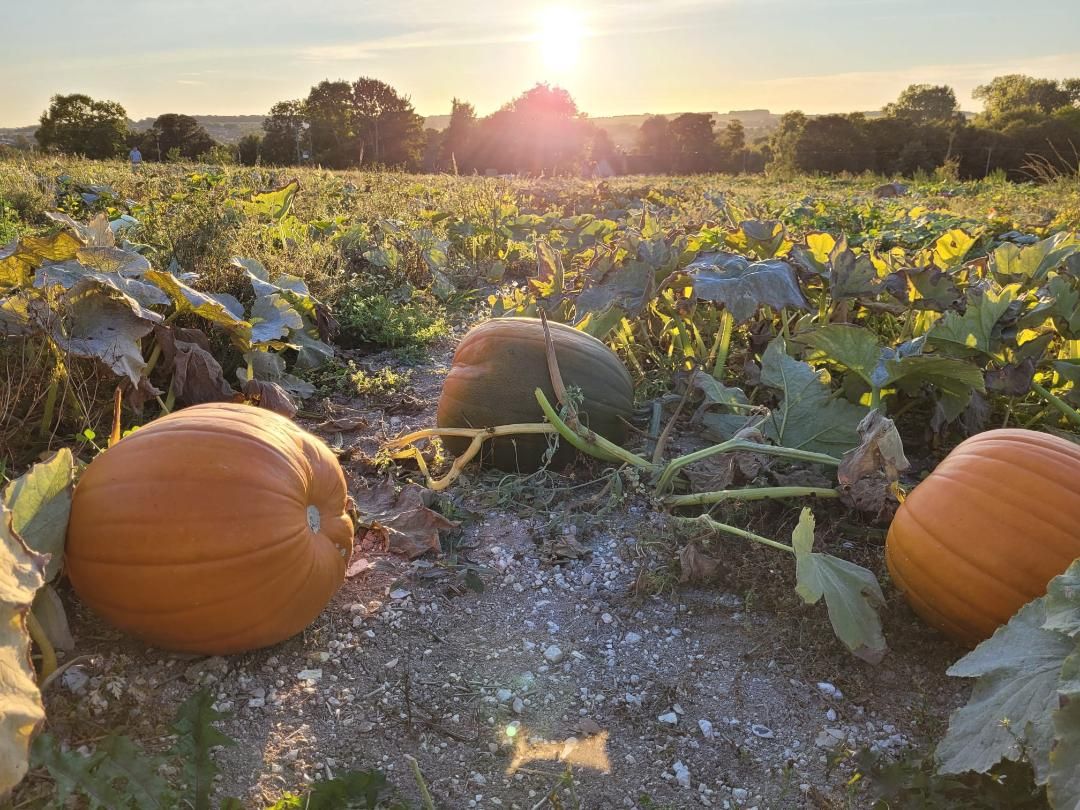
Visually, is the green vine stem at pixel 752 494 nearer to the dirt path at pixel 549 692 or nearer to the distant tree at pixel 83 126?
the dirt path at pixel 549 692

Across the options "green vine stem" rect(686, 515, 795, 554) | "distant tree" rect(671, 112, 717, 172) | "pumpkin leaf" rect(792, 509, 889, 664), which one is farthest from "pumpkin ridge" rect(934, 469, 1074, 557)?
"distant tree" rect(671, 112, 717, 172)

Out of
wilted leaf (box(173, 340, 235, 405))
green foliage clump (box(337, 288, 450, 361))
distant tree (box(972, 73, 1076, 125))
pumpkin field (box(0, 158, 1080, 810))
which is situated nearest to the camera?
pumpkin field (box(0, 158, 1080, 810))

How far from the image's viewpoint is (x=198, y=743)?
4.92ft

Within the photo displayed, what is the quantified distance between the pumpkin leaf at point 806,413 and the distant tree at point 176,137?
100ft

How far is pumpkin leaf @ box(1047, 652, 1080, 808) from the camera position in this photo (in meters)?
1.16

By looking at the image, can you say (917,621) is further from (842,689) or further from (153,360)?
(153,360)

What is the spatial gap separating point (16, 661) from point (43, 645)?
518 millimetres

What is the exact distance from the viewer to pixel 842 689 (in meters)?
1.91

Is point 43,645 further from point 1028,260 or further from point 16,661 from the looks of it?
point 1028,260

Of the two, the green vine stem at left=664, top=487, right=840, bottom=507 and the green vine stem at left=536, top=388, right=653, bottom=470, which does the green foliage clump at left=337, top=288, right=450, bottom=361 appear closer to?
the green vine stem at left=536, top=388, right=653, bottom=470

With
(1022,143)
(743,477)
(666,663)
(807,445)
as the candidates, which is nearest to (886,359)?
(807,445)

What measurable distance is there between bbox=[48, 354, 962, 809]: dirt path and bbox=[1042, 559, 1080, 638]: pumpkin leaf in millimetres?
537

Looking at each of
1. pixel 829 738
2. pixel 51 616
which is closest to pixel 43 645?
pixel 51 616

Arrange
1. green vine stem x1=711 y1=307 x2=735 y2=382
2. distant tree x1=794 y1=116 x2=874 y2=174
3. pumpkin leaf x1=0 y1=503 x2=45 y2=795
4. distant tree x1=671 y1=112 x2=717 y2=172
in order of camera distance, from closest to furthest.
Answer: pumpkin leaf x1=0 y1=503 x2=45 y2=795 < green vine stem x1=711 y1=307 x2=735 y2=382 < distant tree x1=794 y1=116 x2=874 y2=174 < distant tree x1=671 y1=112 x2=717 y2=172
